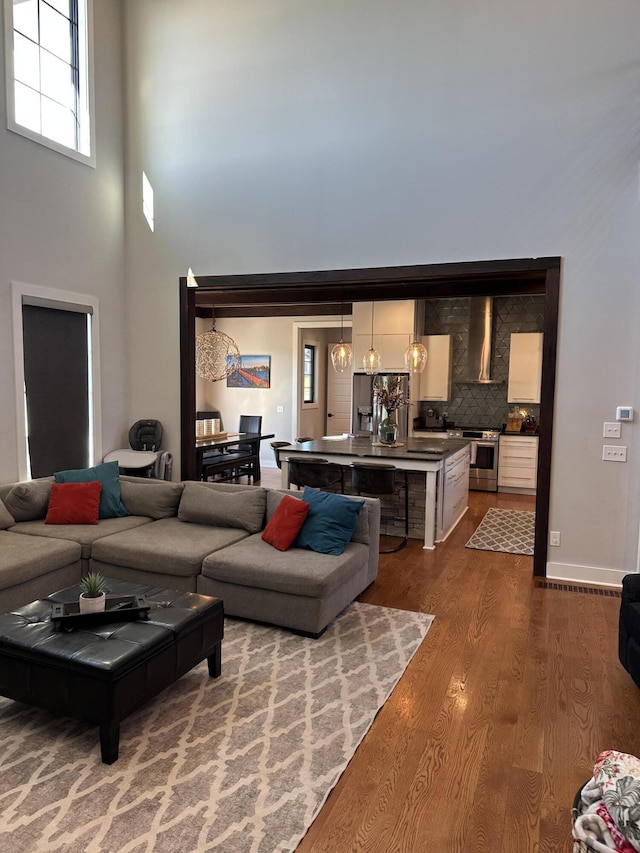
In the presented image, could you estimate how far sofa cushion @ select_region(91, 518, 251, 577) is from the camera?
3840 mm

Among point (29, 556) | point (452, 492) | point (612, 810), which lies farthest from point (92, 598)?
point (452, 492)

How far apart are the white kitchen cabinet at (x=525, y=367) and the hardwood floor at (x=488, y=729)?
4.38m

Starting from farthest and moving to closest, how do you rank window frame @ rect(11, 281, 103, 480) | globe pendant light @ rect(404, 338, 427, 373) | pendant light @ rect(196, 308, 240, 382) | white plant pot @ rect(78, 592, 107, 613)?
pendant light @ rect(196, 308, 240, 382) → globe pendant light @ rect(404, 338, 427, 373) → window frame @ rect(11, 281, 103, 480) → white plant pot @ rect(78, 592, 107, 613)

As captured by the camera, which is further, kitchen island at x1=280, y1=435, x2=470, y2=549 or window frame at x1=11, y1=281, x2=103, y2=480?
kitchen island at x1=280, y1=435, x2=470, y2=549

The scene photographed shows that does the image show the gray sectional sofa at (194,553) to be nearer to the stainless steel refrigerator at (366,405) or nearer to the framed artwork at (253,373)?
the stainless steel refrigerator at (366,405)

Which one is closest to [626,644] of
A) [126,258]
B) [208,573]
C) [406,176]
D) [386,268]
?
[208,573]

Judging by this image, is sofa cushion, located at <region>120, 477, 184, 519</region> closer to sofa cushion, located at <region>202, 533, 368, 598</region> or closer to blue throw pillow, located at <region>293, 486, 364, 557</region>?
sofa cushion, located at <region>202, 533, 368, 598</region>

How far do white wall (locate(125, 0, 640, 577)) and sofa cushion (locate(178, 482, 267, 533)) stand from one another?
1.80 metres

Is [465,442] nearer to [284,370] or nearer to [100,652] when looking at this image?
[284,370]

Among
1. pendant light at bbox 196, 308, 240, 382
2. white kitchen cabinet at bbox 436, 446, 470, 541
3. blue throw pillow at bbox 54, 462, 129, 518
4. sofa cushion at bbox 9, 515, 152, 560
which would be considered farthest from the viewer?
pendant light at bbox 196, 308, 240, 382

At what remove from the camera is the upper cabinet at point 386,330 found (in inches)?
331

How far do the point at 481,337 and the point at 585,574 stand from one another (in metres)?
4.86

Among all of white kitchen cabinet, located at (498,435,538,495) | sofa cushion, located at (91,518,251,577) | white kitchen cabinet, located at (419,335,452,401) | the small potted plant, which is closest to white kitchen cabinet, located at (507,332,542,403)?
white kitchen cabinet, located at (498,435,538,495)

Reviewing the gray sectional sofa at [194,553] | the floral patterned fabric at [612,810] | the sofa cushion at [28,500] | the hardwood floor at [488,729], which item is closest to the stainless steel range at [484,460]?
the hardwood floor at [488,729]
